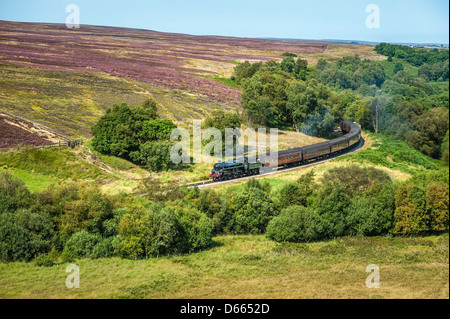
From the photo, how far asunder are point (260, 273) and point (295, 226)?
8.09 meters

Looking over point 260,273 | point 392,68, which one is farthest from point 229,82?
point 260,273

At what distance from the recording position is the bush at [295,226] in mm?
31953

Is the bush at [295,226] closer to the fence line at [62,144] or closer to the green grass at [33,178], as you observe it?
the green grass at [33,178]

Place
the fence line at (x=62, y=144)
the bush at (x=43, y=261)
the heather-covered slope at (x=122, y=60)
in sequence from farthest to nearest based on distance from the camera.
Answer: the heather-covered slope at (x=122, y=60) → the fence line at (x=62, y=144) → the bush at (x=43, y=261)

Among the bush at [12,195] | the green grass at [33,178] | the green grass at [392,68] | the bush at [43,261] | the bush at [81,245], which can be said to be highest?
the green grass at [392,68]

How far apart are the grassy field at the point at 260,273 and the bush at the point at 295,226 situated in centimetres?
96

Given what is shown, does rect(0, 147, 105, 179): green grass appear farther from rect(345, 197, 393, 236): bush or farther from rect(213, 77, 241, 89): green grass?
rect(213, 77, 241, 89): green grass

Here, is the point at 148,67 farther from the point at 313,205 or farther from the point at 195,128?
the point at 313,205

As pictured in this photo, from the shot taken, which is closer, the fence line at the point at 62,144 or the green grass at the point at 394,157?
the green grass at the point at 394,157

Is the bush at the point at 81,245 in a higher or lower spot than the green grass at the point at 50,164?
lower

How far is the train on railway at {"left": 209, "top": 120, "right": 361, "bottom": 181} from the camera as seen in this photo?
45.9 metres

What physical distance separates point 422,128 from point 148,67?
259ft

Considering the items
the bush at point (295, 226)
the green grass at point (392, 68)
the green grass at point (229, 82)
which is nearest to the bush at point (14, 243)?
the bush at point (295, 226)

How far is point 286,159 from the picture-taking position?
50406mm
